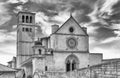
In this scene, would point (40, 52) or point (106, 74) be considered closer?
point (106, 74)

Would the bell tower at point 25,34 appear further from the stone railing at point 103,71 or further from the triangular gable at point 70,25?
the stone railing at point 103,71

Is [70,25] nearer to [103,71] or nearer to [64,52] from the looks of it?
[64,52]

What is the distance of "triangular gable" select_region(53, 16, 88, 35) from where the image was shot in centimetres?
4206

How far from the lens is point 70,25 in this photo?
140 ft

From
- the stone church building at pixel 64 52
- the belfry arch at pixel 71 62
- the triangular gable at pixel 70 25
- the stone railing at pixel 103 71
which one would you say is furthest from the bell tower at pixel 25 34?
the stone railing at pixel 103 71

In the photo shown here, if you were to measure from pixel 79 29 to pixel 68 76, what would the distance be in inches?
839

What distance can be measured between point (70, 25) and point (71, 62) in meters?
6.62

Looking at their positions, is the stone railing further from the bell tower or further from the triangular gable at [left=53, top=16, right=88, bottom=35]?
the bell tower

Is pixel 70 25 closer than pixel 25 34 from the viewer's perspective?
Yes

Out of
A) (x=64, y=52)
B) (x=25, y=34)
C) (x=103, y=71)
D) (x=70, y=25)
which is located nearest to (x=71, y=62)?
(x=64, y=52)

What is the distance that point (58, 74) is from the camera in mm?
28969

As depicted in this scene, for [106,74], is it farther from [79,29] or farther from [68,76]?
[79,29]

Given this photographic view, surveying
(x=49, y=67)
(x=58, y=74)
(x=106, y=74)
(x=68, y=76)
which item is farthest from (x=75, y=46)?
(x=106, y=74)

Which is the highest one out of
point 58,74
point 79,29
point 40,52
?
point 79,29
